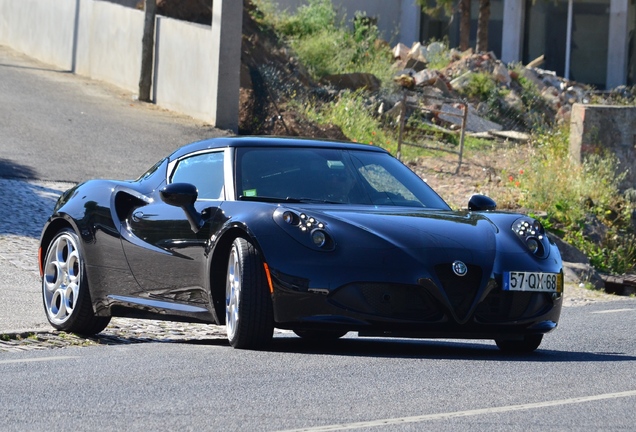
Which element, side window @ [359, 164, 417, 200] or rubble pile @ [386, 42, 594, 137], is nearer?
side window @ [359, 164, 417, 200]

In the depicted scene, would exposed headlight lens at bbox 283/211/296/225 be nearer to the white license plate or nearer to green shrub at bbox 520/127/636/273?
the white license plate

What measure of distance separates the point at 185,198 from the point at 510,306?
2031mm

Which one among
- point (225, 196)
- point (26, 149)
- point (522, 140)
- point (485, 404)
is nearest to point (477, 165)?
point (522, 140)

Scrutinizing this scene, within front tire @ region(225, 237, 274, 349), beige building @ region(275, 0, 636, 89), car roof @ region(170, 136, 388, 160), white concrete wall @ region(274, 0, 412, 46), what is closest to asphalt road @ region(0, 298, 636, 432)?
front tire @ region(225, 237, 274, 349)

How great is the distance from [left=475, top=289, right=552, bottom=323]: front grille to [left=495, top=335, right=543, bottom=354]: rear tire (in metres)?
0.33

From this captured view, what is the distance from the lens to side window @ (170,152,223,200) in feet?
27.2

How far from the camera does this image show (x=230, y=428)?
5.30 metres

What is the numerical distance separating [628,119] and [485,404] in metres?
15.4

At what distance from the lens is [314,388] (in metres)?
6.28

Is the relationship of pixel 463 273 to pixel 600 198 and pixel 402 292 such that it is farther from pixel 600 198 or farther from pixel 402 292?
pixel 600 198

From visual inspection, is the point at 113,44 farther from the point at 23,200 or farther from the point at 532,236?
the point at 532,236

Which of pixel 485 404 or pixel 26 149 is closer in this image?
pixel 485 404

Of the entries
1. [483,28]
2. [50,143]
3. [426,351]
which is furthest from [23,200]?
[483,28]

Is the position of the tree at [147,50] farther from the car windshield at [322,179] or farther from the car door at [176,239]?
the car windshield at [322,179]
